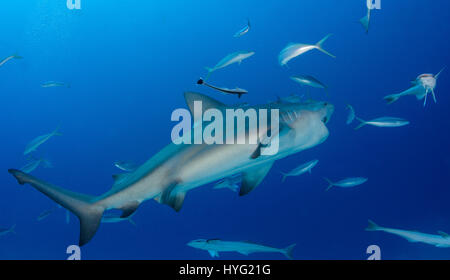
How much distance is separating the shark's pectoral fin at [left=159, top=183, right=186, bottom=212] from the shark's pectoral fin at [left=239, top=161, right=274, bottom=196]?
22.1 inches

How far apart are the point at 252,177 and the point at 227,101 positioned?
66.3 ft

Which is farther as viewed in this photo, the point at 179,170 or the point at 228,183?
the point at 228,183

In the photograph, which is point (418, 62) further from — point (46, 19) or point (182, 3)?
point (46, 19)

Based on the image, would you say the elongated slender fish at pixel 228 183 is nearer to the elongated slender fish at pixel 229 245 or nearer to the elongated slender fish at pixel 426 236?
the elongated slender fish at pixel 229 245

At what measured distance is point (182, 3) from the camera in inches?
914

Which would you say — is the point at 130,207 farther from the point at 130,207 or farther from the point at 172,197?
the point at 172,197

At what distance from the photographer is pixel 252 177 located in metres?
2.51

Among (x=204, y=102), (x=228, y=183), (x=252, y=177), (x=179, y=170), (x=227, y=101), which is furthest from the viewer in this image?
(x=227, y=101)

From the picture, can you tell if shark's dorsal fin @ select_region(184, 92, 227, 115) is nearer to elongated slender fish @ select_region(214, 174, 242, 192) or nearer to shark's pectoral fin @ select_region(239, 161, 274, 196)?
shark's pectoral fin @ select_region(239, 161, 274, 196)

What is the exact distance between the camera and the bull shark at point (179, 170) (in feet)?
6.68

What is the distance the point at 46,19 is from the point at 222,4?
1286 cm

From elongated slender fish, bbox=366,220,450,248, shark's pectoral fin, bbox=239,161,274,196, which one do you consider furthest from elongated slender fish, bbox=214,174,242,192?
shark's pectoral fin, bbox=239,161,274,196

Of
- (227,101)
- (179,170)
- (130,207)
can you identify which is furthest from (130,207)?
(227,101)
